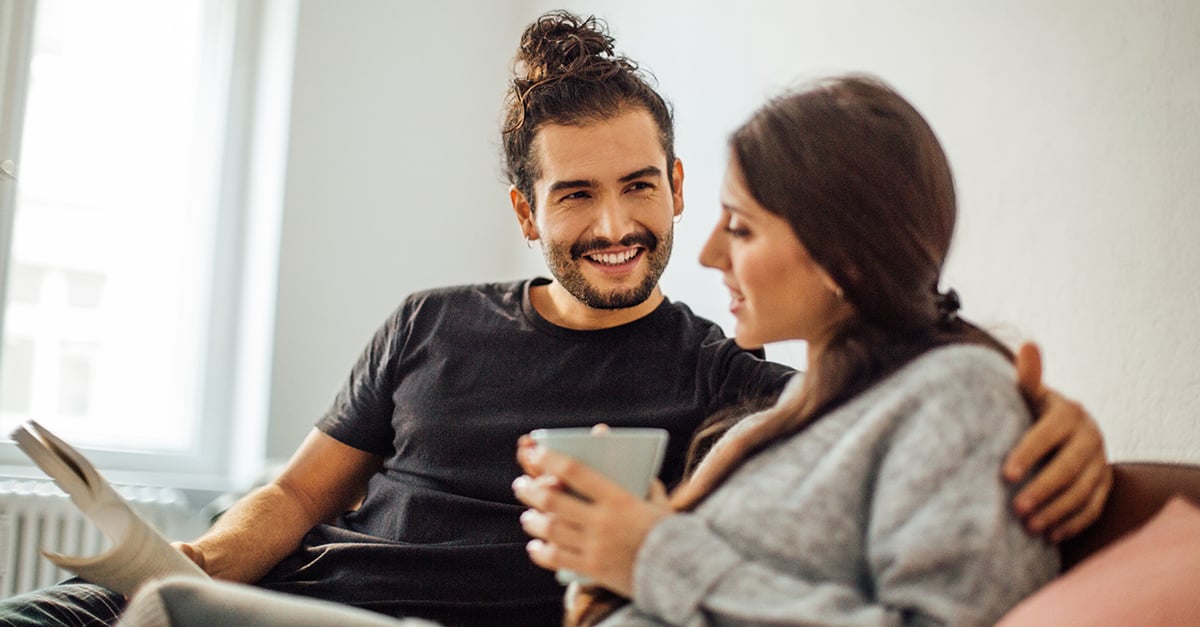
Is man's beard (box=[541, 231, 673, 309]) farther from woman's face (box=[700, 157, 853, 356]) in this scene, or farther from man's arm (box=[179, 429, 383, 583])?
woman's face (box=[700, 157, 853, 356])

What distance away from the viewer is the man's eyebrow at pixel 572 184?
1.72m

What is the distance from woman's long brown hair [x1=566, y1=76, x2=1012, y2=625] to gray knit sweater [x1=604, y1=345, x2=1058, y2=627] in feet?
0.15

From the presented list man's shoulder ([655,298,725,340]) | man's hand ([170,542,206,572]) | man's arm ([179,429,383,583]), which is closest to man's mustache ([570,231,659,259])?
man's shoulder ([655,298,725,340])

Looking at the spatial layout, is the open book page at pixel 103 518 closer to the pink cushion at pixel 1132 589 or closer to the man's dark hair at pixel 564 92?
the man's dark hair at pixel 564 92

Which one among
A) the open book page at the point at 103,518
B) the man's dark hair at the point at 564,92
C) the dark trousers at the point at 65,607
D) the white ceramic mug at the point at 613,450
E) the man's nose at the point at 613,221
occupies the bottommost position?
the dark trousers at the point at 65,607

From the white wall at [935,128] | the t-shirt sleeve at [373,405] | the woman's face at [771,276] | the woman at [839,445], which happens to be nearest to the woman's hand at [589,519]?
the woman at [839,445]

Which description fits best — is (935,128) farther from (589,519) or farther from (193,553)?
(193,553)

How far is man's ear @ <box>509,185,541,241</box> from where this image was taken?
74.3 inches

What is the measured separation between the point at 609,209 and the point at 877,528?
3.14 feet

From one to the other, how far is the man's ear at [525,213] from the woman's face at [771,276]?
2.68 feet

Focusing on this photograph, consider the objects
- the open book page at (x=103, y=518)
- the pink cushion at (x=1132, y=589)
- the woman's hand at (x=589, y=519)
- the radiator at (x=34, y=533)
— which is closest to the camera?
the pink cushion at (x=1132, y=589)

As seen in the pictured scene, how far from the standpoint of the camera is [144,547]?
1293mm

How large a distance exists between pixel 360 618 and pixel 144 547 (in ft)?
1.67

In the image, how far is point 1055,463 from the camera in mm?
855
